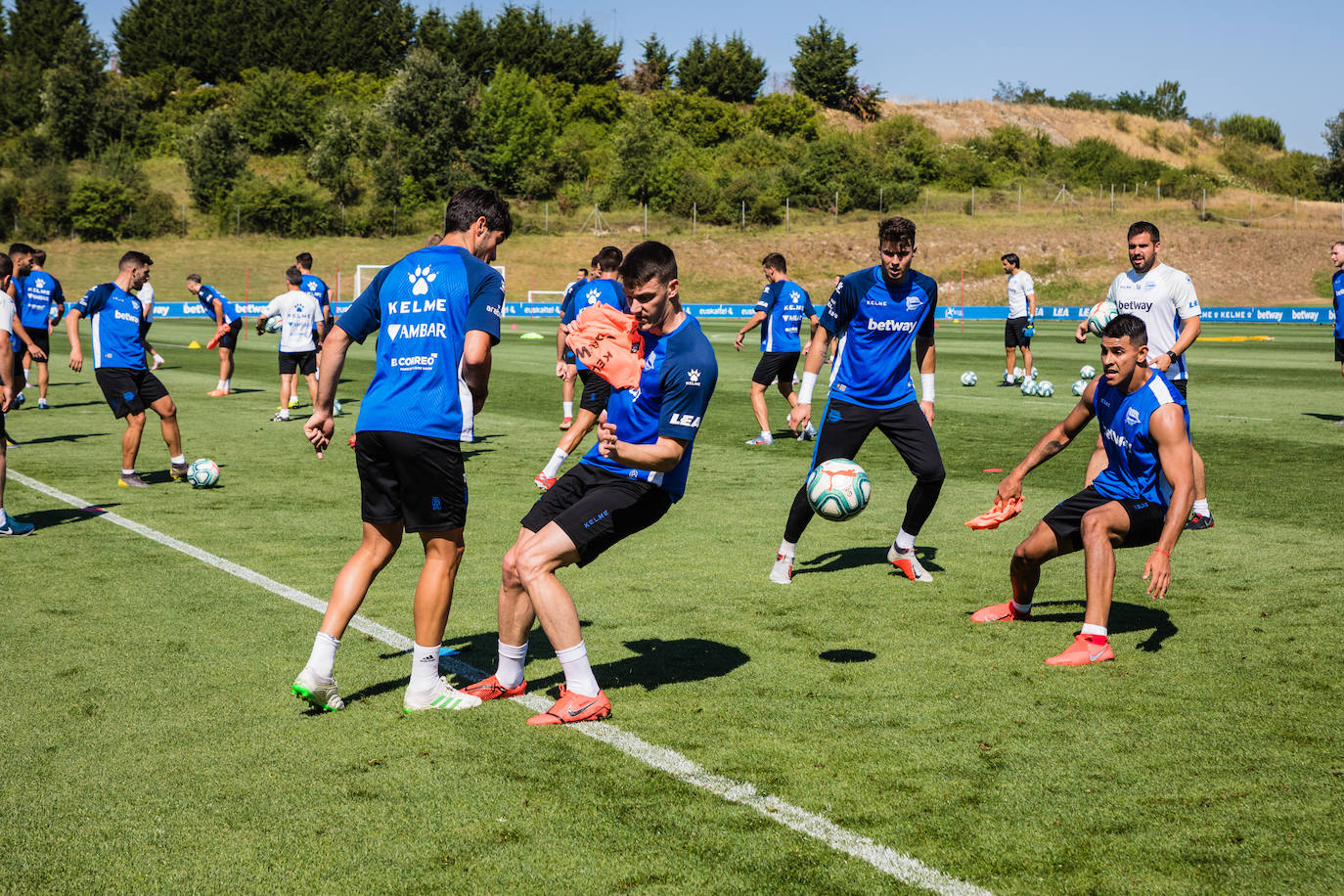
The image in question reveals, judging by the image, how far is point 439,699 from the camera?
5238mm

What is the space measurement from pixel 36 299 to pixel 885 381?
52.2ft

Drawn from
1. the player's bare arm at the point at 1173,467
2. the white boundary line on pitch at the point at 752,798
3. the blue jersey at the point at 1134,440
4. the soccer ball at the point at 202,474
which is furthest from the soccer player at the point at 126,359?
the player's bare arm at the point at 1173,467

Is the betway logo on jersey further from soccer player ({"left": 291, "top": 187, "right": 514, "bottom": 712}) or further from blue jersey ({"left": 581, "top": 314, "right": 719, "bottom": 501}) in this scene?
soccer player ({"left": 291, "top": 187, "right": 514, "bottom": 712})

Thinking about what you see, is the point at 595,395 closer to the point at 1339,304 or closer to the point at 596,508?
Answer: the point at 596,508

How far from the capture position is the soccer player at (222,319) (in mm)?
17500

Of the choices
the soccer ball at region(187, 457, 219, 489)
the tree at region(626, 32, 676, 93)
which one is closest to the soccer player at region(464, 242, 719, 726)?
the soccer ball at region(187, 457, 219, 489)

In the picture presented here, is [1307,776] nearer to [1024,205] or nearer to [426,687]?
[426,687]

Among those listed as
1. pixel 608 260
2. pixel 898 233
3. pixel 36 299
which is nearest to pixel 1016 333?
pixel 608 260

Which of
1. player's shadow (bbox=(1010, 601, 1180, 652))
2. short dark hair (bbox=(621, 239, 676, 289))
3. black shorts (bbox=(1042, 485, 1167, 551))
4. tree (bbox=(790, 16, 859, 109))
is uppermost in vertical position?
tree (bbox=(790, 16, 859, 109))

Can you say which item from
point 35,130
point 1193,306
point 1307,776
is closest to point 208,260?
point 35,130

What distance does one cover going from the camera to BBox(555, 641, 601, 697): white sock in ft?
16.6

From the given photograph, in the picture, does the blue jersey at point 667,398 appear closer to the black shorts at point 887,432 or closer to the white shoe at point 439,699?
the white shoe at point 439,699

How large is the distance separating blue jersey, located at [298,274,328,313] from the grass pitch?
7427 millimetres

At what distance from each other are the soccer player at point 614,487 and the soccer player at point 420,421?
33 centimetres
